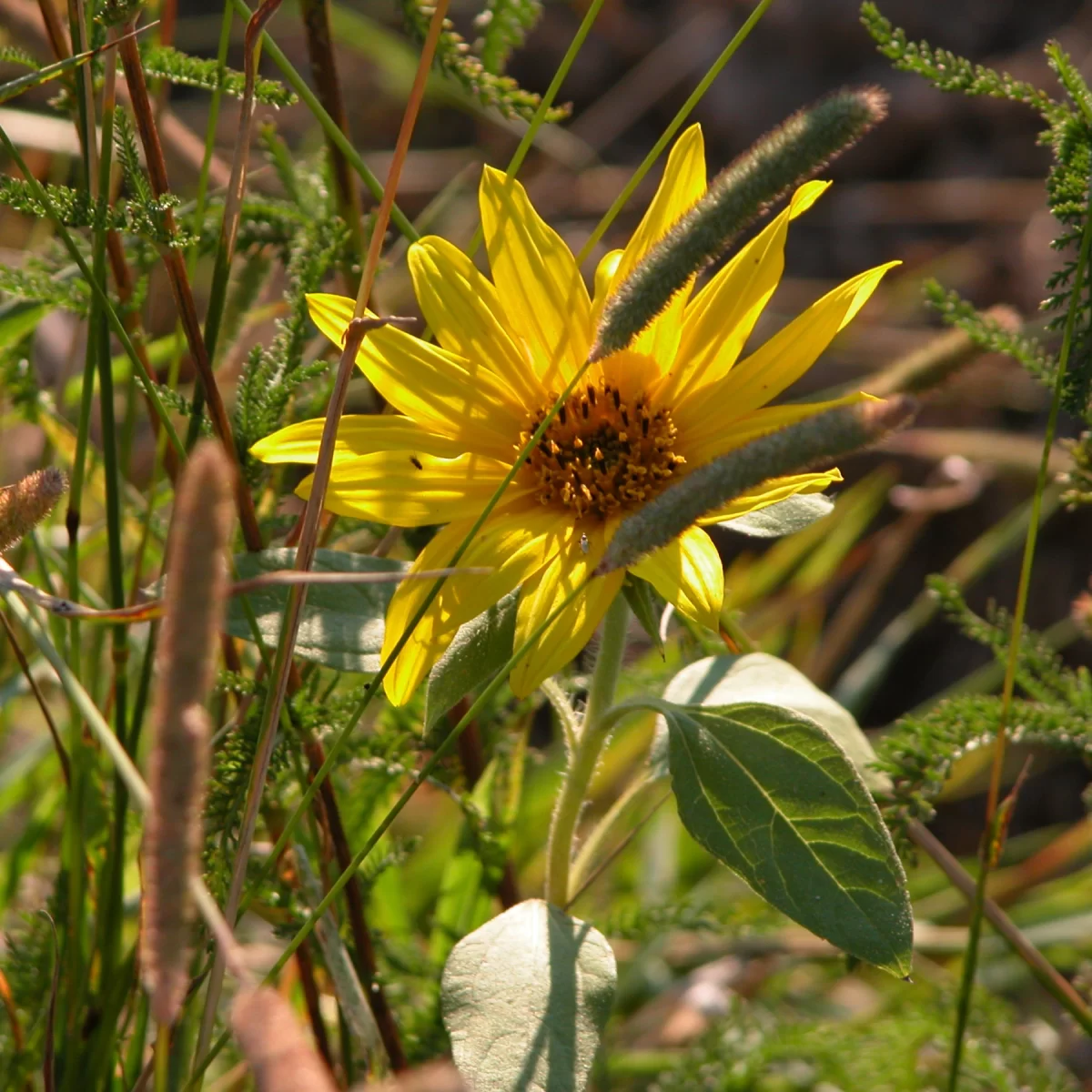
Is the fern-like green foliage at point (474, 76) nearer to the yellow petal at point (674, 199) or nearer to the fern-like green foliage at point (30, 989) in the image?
the yellow petal at point (674, 199)

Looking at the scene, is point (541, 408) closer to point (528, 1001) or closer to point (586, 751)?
point (586, 751)

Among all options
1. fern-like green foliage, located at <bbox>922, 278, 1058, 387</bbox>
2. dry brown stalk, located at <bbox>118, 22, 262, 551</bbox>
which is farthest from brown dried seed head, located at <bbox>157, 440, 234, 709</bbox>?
fern-like green foliage, located at <bbox>922, 278, 1058, 387</bbox>

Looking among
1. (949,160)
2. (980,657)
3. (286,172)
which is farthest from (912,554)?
(286,172)

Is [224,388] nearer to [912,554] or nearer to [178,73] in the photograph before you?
[178,73]

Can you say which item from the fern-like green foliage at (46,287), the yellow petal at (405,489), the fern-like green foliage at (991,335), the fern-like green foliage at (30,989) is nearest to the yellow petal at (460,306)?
the yellow petal at (405,489)

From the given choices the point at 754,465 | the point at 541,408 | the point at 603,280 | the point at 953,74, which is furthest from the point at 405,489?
the point at 953,74
